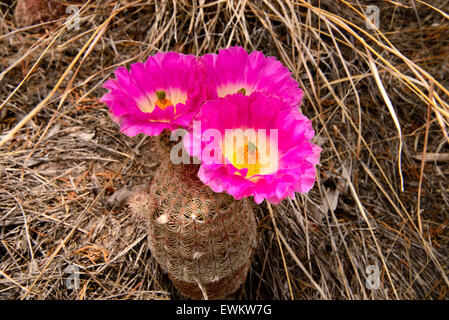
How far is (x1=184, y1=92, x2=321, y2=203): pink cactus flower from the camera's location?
60 centimetres

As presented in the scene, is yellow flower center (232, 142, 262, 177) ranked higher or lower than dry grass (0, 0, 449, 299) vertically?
higher

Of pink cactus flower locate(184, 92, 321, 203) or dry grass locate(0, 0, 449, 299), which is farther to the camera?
dry grass locate(0, 0, 449, 299)

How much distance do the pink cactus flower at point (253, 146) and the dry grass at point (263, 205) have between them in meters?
0.40

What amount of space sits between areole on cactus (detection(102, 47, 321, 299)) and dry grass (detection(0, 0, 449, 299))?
0.30m

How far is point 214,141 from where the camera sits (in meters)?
0.62

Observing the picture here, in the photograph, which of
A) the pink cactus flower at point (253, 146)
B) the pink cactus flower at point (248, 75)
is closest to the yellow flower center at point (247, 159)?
the pink cactus flower at point (253, 146)

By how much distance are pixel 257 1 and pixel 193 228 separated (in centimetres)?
93

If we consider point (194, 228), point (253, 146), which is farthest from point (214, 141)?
point (194, 228)

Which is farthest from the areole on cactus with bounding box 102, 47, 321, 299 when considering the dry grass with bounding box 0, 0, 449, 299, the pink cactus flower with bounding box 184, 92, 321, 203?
the dry grass with bounding box 0, 0, 449, 299

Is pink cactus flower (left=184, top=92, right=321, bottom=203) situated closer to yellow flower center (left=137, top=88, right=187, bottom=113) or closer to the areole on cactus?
the areole on cactus

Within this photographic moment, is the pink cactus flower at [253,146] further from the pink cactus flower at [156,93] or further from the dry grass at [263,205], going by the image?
the dry grass at [263,205]

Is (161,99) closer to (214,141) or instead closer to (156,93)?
(156,93)

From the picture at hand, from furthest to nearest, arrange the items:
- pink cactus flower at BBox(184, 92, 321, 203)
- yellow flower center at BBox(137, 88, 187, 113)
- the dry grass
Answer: the dry grass → yellow flower center at BBox(137, 88, 187, 113) → pink cactus flower at BBox(184, 92, 321, 203)

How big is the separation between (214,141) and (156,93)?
0.16 metres
